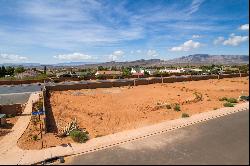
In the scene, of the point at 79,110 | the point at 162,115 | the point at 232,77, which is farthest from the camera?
the point at 232,77

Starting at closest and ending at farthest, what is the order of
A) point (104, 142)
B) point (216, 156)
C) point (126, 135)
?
point (216, 156), point (104, 142), point (126, 135)

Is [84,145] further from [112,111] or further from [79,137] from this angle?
[112,111]

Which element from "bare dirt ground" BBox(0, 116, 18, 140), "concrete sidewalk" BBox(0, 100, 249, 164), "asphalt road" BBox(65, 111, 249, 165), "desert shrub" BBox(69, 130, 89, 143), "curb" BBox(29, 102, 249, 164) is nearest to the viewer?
"asphalt road" BBox(65, 111, 249, 165)

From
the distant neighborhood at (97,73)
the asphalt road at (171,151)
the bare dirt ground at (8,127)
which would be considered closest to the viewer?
the asphalt road at (171,151)

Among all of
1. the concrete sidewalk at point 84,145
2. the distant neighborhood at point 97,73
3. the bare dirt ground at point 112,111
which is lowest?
the concrete sidewalk at point 84,145

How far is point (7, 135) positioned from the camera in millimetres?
19641

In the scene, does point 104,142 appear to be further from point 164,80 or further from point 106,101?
point 164,80

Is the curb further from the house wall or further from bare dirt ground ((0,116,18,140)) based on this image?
the house wall

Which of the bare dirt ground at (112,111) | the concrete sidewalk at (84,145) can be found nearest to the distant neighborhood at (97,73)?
the bare dirt ground at (112,111)

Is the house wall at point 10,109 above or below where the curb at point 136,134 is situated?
above

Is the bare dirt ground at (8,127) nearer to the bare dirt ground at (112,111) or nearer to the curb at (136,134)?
the bare dirt ground at (112,111)

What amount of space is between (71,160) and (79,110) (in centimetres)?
1447

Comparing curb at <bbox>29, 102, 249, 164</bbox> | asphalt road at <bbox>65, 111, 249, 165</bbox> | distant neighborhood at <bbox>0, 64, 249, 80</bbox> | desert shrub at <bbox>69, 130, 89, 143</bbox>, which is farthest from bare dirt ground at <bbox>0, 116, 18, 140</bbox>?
distant neighborhood at <bbox>0, 64, 249, 80</bbox>

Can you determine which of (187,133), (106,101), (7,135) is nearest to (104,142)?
(187,133)
